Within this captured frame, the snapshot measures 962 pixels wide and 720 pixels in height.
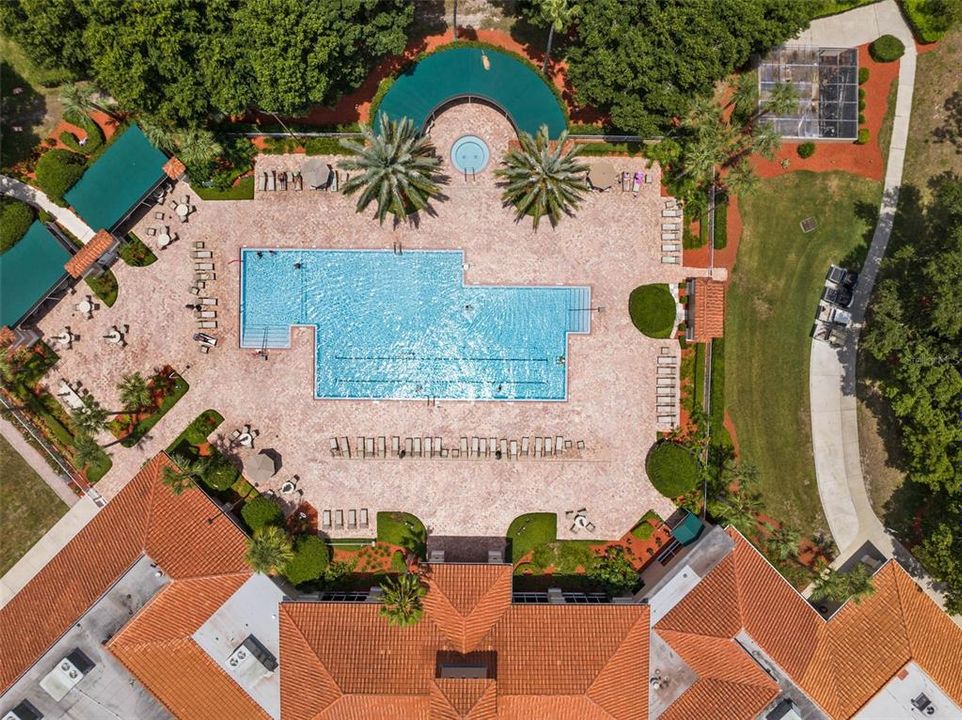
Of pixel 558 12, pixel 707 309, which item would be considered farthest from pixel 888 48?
pixel 558 12

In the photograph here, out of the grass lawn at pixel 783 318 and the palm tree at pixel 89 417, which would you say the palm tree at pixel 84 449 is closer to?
the palm tree at pixel 89 417

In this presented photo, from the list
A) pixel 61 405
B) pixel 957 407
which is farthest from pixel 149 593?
pixel 957 407

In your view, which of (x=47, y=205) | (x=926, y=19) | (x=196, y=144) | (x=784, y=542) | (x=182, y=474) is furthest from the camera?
(x=47, y=205)

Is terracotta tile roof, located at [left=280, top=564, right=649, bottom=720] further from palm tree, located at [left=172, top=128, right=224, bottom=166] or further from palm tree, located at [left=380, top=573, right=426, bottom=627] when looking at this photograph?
palm tree, located at [left=172, top=128, right=224, bottom=166]

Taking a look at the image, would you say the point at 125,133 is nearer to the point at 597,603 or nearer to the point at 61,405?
the point at 61,405

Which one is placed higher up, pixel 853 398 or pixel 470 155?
pixel 853 398

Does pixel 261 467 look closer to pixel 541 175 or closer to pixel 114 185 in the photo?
pixel 114 185
